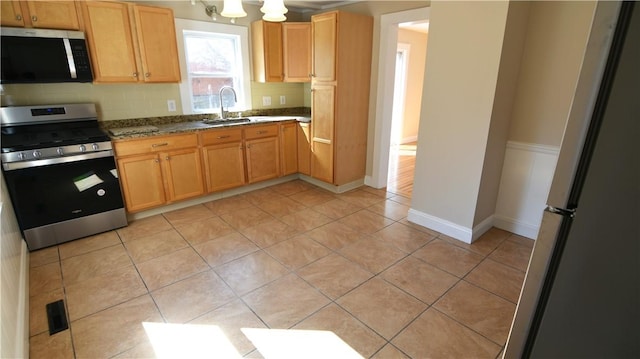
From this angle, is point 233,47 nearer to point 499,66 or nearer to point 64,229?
point 64,229

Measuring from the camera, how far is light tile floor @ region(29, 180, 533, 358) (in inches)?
70.7

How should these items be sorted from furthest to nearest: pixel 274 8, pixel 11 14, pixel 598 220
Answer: pixel 11 14
pixel 274 8
pixel 598 220

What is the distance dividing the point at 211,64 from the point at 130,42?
1.04m

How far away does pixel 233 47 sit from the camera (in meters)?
4.08

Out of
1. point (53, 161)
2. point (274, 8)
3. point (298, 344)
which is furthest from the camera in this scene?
point (53, 161)

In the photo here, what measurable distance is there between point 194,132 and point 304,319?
2342 millimetres

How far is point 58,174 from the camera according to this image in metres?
2.63

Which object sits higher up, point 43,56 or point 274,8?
point 274,8

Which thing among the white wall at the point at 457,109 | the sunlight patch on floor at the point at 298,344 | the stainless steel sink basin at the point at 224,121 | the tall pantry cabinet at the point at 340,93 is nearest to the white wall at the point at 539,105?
the white wall at the point at 457,109

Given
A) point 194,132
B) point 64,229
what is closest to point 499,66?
point 194,132

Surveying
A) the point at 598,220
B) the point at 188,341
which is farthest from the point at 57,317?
the point at 598,220

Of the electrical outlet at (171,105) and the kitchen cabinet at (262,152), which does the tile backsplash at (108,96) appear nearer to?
the electrical outlet at (171,105)

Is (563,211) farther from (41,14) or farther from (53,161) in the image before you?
(41,14)

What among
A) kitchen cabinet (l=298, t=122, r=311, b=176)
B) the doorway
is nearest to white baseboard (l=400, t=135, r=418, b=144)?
the doorway
